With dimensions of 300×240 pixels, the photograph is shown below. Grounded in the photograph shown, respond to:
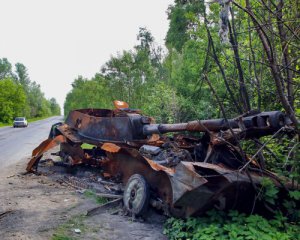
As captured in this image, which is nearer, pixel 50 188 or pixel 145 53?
pixel 50 188

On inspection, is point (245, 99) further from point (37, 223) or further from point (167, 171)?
point (37, 223)

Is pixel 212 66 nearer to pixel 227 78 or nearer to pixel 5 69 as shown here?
pixel 227 78

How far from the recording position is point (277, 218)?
17.7 feet

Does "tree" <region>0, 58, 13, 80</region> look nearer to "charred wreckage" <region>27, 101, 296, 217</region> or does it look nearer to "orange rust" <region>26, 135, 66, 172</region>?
"orange rust" <region>26, 135, 66, 172</region>

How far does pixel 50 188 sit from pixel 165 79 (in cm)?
1633

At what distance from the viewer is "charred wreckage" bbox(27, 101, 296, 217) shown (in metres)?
5.48

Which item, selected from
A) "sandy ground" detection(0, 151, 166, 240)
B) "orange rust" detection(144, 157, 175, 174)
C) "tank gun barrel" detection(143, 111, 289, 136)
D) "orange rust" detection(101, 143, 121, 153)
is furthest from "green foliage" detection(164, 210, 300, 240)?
"orange rust" detection(101, 143, 121, 153)

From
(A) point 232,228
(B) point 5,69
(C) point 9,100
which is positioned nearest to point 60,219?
(A) point 232,228

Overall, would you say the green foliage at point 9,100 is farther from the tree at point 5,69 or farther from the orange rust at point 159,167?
the orange rust at point 159,167

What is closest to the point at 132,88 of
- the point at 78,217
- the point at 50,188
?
the point at 50,188

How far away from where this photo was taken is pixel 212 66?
337 inches

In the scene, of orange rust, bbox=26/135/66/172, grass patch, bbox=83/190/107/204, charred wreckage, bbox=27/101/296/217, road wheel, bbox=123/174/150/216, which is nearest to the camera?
charred wreckage, bbox=27/101/296/217

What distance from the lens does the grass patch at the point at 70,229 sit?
5.55 m

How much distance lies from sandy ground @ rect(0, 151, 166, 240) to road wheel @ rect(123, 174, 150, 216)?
7.4 inches
